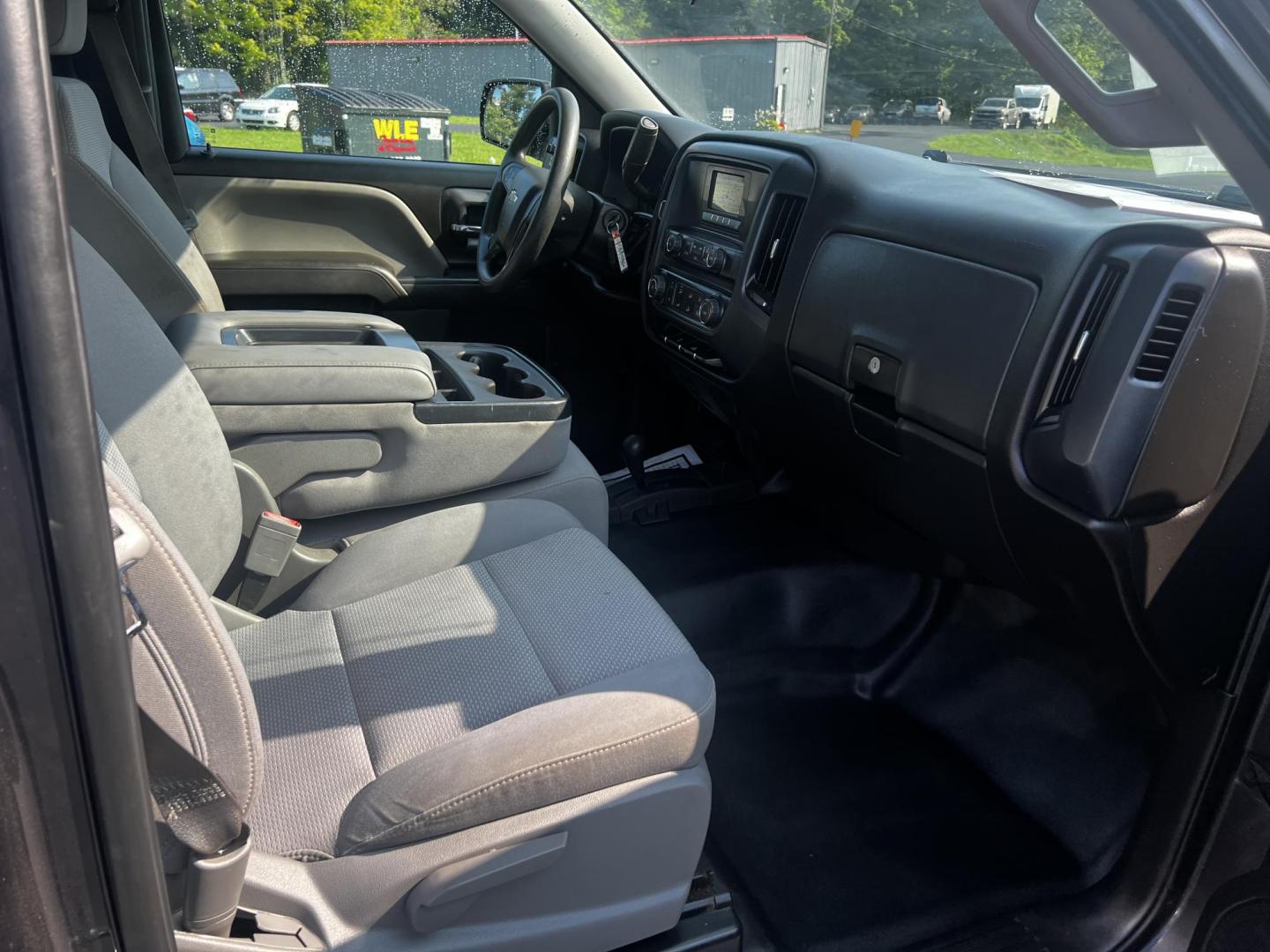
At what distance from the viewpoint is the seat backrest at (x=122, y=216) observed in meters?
1.97

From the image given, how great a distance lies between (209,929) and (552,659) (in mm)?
502

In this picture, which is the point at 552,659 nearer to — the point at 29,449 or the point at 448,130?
the point at 29,449

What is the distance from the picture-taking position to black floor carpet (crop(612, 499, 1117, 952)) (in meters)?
1.68

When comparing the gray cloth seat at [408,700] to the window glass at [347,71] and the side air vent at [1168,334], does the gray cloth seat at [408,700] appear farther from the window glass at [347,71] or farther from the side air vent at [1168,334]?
the window glass at [347,71]

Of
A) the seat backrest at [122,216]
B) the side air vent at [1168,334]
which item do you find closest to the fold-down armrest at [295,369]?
the seat backrest at [122,216]

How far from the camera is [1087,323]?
1265mm

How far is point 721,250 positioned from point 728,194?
0.12 metres

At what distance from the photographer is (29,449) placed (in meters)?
0.65

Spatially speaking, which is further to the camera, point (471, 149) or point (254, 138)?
point (471, 149)

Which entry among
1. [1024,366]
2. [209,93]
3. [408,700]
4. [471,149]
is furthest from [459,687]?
[209,93]

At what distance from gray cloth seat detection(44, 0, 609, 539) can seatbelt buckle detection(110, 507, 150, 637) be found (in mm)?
1001

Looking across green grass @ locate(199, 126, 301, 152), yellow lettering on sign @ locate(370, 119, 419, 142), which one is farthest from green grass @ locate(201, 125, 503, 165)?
yellow lettering on sign @ locate(370, 119, 419, 142)

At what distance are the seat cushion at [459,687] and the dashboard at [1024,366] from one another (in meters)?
0.49

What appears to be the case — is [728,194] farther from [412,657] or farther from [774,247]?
[412,657]
